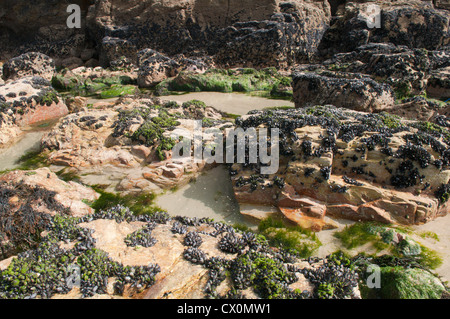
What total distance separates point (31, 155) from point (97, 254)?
575 centimetres

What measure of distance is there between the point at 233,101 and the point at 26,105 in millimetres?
7740

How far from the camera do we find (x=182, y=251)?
154 inches

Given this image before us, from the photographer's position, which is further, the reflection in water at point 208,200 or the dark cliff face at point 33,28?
the dark cliff face at point 33,28

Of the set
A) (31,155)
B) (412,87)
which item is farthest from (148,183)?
(412,87)

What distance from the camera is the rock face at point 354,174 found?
4984 mm

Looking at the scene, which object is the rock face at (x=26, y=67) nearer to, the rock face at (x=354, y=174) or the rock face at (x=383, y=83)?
the rock face at (x=383, y=83)

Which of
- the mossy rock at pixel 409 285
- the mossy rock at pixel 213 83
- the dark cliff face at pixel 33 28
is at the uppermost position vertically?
the dark cliff face at pixel 33 28

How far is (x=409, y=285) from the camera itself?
11.7ft

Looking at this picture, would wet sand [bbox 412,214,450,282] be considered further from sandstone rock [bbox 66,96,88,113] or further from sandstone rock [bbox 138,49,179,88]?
sandstone rock [bbox 138,49,179,88]

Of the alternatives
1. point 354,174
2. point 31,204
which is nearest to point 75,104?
point 31,204

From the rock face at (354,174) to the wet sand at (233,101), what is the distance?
5.31 m

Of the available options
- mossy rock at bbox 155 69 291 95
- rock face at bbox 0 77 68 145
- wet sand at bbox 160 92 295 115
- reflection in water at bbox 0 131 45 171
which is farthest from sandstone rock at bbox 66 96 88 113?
mossy rock at bbox 155 69 291 95

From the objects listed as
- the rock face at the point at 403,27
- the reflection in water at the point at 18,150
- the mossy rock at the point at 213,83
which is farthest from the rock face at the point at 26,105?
the rock face at the point at 403,27

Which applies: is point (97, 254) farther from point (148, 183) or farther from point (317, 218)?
point (317, 218)
